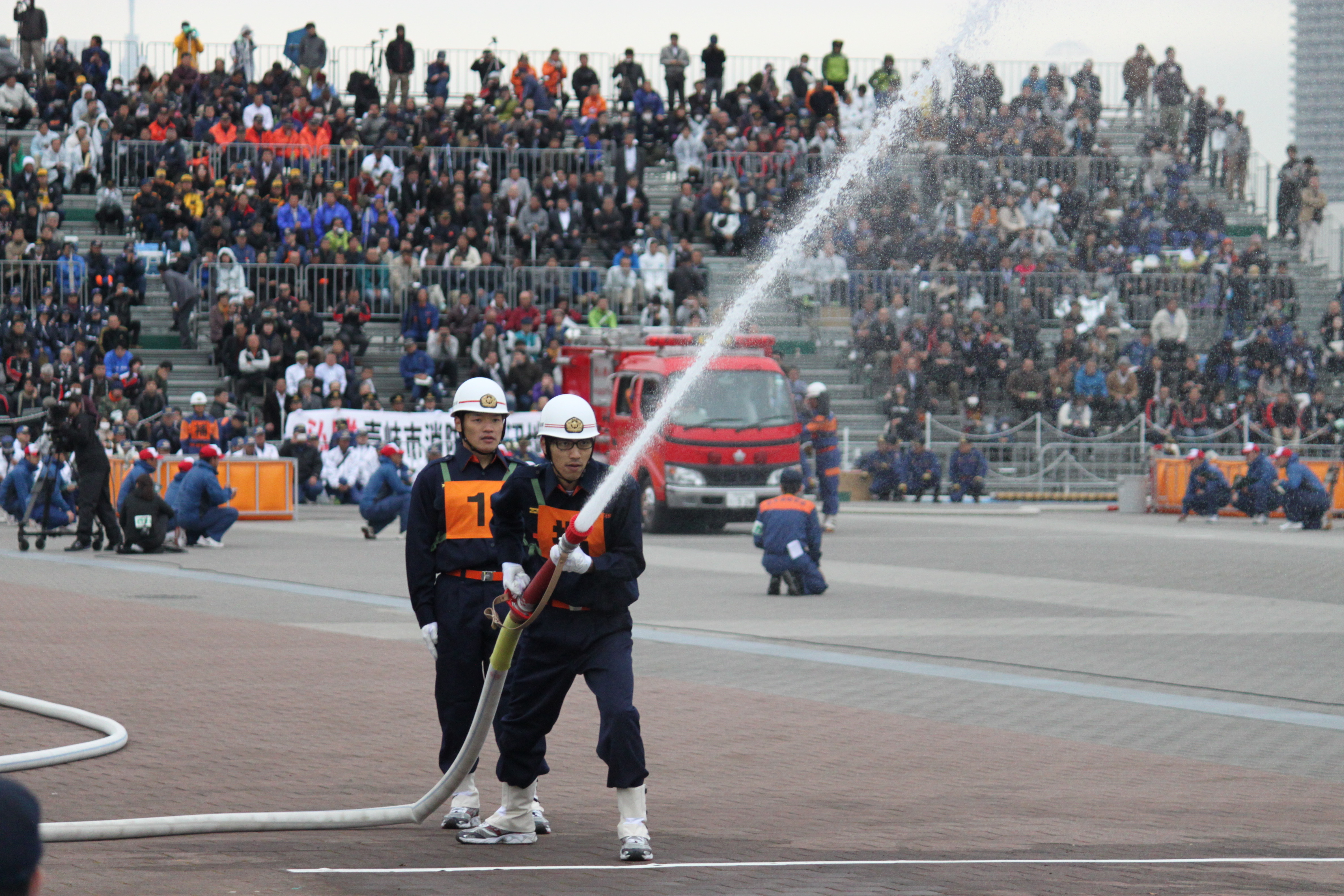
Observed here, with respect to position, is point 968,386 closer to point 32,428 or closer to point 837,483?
point 837,483

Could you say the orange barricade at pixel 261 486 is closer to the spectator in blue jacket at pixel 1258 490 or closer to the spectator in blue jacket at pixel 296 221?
the spectator in blue jacket at pixel 296 221

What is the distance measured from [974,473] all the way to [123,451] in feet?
47.6

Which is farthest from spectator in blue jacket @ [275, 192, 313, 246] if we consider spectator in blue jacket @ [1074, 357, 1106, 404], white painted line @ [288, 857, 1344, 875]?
white painted line @ [288, 857, 1344, 875]

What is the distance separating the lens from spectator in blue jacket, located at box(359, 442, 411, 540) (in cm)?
2433

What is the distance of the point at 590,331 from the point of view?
3009 cm

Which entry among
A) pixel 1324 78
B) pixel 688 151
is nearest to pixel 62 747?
pixel 688 151

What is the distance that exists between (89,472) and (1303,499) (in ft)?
56.7

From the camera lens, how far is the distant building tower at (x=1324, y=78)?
51.2 m

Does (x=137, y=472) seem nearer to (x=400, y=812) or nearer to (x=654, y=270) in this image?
(x=654, y=270)

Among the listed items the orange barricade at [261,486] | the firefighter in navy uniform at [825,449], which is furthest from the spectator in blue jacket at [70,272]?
the firefighter in navy uniform at [825,449]

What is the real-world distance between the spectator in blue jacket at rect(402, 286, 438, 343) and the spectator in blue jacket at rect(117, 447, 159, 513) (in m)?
10.3

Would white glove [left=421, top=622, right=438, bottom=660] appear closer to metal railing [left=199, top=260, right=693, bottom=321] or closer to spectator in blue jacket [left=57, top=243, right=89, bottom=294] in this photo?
metal railing [left=199, top=260, right=693, bottom=321]

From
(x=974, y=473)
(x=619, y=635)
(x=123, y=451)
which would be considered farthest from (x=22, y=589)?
(x=974, y=473)

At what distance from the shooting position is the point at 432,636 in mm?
7652
